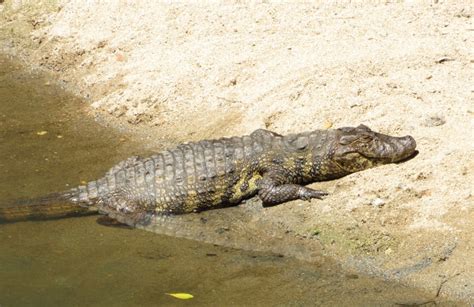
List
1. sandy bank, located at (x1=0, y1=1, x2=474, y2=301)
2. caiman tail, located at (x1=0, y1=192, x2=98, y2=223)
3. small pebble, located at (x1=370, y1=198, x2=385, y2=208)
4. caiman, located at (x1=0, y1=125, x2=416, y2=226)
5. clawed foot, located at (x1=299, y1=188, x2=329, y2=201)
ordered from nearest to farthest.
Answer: sandy bank, located at (x1=0, y1=1, x2=474, y2=301), small pebble, located at (x1=370, y1=198, x2=385, y2=208), clawed foot, located at (x1=299, y1=188, x2=329, y2=201), caiman tail, located at (x1=0, y1=192, x2=98, y2=223), caiman, located at (x1=0, y1=125, x2=416, y2=226)

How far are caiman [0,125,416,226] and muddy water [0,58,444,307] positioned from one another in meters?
0.24

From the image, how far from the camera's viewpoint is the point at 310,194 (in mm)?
7395

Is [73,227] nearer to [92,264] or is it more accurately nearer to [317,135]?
[92,264]

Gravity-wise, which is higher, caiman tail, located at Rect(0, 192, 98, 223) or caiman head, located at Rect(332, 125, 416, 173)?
caiman head, located at Rect(332, 125, 416, 173)

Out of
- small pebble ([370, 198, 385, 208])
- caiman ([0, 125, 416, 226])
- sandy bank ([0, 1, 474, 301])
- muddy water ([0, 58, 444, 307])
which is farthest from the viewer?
caiman ([0, 125, 416, 226])

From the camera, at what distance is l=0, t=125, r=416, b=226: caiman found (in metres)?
7.60

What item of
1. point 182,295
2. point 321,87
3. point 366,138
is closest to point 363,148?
point 366,138

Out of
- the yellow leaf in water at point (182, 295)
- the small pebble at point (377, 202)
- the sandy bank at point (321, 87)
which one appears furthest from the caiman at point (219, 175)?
the yellow leaf in water at point (182, 295)

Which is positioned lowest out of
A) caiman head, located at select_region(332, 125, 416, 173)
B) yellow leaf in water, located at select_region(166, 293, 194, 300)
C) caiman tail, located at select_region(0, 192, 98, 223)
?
yellow leaf in water, located at select_region(166, 293, 194, 300)

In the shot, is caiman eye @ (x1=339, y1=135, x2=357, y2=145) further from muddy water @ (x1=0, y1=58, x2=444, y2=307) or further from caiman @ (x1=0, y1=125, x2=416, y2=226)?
muddy water @ (x1=0, y1=58, x2=444, y2=307)

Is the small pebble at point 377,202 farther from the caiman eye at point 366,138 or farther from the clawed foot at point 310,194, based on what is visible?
the caiman eye at point 366,138

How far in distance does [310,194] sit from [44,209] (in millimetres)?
2527

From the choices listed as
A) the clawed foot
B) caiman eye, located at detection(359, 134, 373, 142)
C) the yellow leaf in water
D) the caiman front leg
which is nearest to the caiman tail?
the caiman front leg

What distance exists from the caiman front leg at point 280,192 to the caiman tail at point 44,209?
165 centimetres
